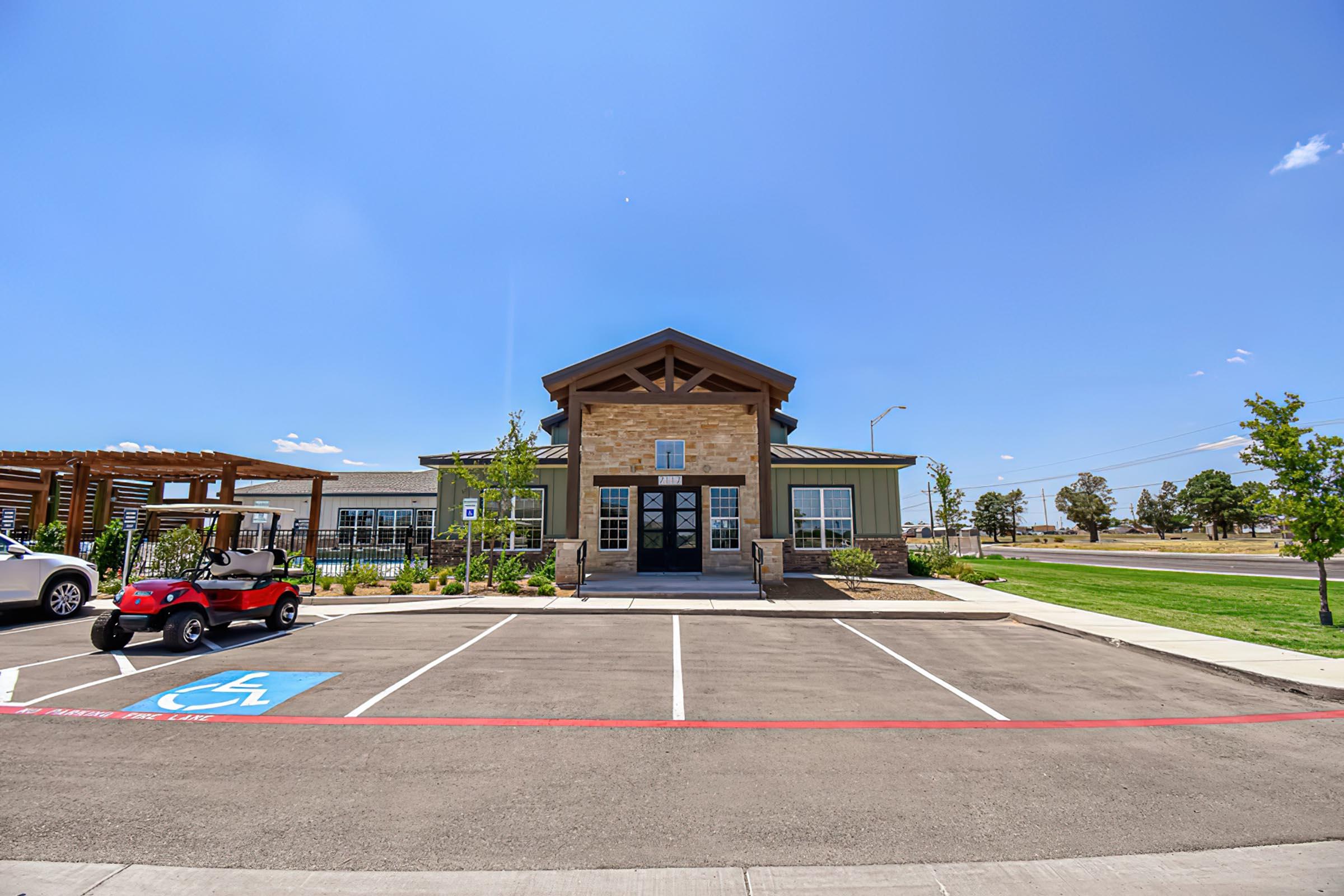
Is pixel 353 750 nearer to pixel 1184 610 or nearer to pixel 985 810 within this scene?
pixel 985 810

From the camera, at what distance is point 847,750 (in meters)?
4.76

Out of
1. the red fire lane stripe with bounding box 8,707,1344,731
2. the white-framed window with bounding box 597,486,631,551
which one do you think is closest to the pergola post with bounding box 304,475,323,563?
the white-framed window with bounding box 597,486,631,551

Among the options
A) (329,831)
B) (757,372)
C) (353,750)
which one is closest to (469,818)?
(329,831)

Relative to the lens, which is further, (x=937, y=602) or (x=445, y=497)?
(x=445, y=497)

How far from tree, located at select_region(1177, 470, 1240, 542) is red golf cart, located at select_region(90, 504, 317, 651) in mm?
80584

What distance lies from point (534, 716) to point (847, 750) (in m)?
2.83

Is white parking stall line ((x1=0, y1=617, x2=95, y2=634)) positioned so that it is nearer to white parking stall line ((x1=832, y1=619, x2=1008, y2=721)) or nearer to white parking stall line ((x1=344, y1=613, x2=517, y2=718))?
white parking stall line ((x1=344, y1=613, x2=517, y2=718))

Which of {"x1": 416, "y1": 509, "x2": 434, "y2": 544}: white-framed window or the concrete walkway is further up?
{"x1": 416, "y1": 509, "x2": 434, "y2": 544}: white-framed window

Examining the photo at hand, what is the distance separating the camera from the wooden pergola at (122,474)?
16500 mm

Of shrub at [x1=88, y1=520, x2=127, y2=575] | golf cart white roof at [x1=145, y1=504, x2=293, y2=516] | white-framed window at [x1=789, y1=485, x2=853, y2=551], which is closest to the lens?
golf cart white roof at [x1=145, y1=504, x2=293, y2=516]

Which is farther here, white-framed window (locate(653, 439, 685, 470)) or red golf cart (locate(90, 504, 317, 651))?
white-framed window (locate(653, 439, 685, 470))

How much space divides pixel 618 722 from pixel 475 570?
1296 cm

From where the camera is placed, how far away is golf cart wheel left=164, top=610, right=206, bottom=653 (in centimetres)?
788

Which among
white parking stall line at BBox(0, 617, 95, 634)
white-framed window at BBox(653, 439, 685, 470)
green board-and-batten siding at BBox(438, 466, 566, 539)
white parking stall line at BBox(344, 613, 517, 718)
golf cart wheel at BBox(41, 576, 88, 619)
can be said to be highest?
white-framed window at BBox(653, 439, 685, 470)
